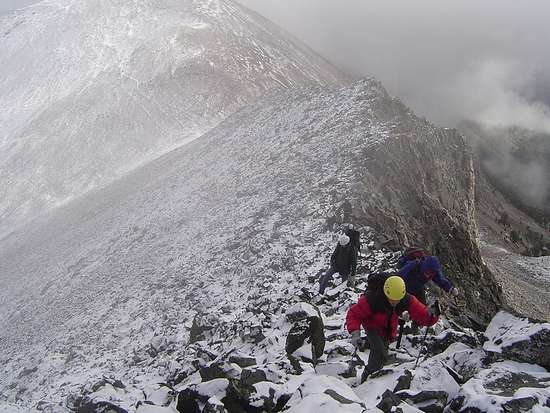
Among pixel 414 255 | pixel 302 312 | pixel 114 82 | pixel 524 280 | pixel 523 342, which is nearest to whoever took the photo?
pixel 523 342

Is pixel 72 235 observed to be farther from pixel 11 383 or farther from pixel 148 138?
pixel 148 138

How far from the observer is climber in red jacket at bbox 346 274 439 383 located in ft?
28.3

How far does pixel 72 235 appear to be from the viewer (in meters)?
31.0

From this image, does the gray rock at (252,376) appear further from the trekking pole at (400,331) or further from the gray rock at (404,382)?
the trekking pole at (400,331)

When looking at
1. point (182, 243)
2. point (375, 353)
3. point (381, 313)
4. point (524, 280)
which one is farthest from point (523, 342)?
point (524, 280)

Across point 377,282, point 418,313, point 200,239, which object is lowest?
point 418,313

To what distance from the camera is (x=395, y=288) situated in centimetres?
825

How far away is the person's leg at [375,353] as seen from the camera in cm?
879

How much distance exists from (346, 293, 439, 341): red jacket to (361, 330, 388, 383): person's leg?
4.6 inches

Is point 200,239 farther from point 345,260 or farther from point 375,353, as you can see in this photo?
point 375,353

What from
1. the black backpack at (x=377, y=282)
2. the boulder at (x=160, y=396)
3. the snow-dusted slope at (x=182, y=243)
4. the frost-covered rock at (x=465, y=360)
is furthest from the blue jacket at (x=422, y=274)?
the boulder at (x=160, y=396)

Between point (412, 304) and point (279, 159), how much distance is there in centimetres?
1781

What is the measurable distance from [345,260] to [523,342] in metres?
6.62

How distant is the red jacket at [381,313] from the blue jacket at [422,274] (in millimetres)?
1624
